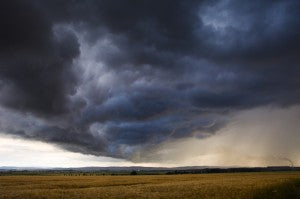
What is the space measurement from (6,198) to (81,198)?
816 centimetres

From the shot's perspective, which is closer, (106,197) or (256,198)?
(256,198)

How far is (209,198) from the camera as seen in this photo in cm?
3397

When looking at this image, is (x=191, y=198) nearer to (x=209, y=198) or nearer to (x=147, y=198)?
(x=209, y=198)

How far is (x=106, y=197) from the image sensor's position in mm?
35688

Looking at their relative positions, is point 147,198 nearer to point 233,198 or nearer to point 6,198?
point 233,198

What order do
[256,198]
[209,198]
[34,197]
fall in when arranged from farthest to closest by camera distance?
[34,197], [209,198], [256,198]

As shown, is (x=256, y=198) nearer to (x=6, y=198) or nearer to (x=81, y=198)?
(x=81, y=198)

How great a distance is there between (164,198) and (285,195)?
39.5 ft

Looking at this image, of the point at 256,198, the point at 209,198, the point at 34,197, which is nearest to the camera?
the point at 256,198

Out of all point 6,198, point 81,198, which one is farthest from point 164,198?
point 6,198

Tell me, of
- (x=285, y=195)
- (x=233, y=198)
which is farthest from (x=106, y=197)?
(x=285, y=195)

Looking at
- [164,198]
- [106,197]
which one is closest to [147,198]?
[164,198]

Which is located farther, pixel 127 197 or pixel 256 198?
pixel 127 197

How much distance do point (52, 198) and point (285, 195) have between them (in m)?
23.8
